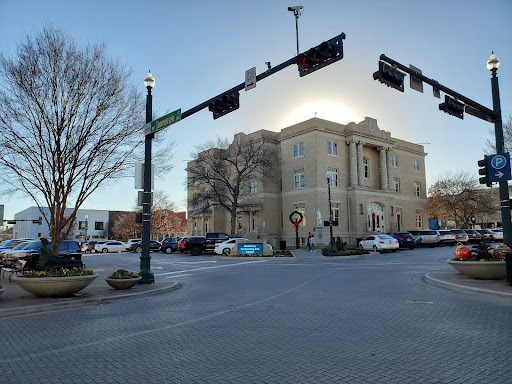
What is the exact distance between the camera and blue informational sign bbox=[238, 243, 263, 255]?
3076 centimetres

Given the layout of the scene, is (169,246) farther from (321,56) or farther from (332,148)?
(321,56)

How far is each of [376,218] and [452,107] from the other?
38.6m

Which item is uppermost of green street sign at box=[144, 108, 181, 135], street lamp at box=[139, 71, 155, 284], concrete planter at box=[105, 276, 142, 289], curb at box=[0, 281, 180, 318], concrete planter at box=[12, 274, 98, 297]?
green street sign at box=[144, 108, 181, 135]

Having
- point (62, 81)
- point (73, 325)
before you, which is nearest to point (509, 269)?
point (73, 325)

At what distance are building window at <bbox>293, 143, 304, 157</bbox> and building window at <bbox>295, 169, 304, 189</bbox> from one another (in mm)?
1981

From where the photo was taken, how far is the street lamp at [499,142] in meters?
13.2

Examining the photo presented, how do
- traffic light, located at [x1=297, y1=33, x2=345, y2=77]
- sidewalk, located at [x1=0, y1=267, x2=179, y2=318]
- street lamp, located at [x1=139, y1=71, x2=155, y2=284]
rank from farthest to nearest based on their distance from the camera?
1. street lamp, located at [x1=139, y1=71, x2=155, y2=284]
2. traffic light, located at [x1=297, y1=33, x2=345, y2=77]
3. sidewalk, located at [x1=0, y1=267, x2=179, y2=318]

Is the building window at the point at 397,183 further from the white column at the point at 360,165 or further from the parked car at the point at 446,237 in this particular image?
the parked car at the point at 446,237

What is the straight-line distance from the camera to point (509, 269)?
37.0 ft

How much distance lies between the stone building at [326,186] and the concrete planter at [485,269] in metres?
28.7

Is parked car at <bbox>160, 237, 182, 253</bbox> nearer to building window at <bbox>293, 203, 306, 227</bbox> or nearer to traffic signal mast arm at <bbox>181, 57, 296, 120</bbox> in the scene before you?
building window at <bbox>293, 203, 306, 227</bbox>

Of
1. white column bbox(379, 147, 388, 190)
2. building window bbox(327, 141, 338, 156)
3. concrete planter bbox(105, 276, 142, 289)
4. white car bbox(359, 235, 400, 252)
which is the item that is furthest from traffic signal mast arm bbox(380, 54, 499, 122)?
white column bbox(379, 147, 388, 190)

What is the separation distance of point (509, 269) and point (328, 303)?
19.1ft

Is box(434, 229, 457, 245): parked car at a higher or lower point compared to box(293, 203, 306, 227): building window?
lower
